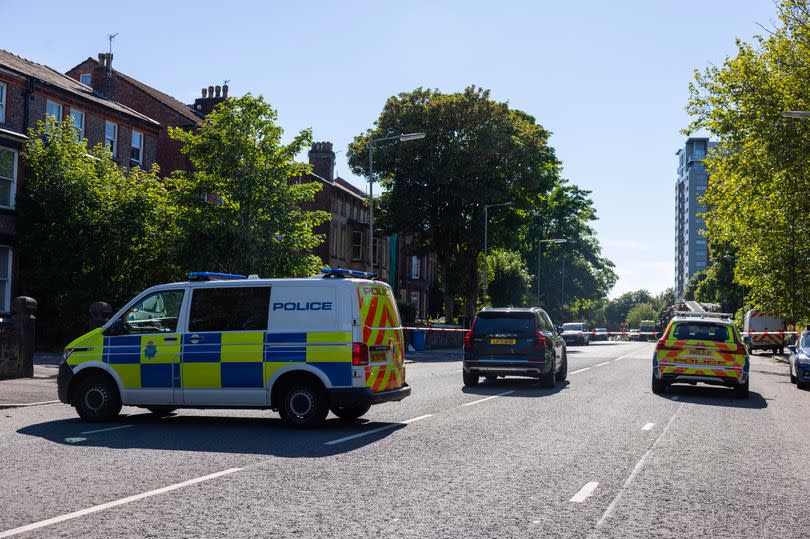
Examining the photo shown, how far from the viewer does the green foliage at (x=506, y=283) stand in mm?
68625

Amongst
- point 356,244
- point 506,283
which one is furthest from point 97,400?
point 506,283

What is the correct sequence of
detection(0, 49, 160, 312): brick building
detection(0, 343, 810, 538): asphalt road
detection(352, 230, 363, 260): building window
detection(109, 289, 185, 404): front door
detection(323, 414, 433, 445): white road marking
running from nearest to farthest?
detection(0, 343, 810, 538): asphalt road → detection(323, 414, 433, 445): white road marking → detection(109, 289, 185, 404): front door → detection(0, 49, 160, 312): brick building → detection(352, 230, 363, 260): building window

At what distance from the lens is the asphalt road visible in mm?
6297

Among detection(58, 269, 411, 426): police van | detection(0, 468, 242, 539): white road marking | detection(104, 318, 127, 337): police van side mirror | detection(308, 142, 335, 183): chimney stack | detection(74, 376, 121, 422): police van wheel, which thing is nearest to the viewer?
detection(0, 468, 242, 539): white road marking

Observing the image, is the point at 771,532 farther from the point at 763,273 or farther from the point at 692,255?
the point at 692,255

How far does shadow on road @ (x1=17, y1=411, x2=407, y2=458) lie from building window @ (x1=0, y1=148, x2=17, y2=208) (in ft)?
60.0

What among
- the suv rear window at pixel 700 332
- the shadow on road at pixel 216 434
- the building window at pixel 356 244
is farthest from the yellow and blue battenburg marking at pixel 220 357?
the building window at pixel 356 244

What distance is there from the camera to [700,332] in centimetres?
1853

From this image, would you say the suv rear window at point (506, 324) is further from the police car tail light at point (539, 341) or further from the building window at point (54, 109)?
the building window at point (54, 109)

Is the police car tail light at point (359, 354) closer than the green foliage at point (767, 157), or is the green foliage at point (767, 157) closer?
the police car tail light at point (359, 354)

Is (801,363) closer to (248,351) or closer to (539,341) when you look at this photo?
(539,341)

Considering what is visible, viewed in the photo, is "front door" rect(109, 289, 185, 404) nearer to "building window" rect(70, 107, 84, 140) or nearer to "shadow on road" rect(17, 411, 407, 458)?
"shadow on road" rect(17, 411, 407, 458)

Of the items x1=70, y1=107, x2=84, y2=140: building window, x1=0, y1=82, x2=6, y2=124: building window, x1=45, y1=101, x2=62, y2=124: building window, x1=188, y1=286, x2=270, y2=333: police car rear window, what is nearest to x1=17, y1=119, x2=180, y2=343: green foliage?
x1=0, y1=82, x2=6, y2=124: building window

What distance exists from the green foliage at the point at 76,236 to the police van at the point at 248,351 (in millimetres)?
16311
